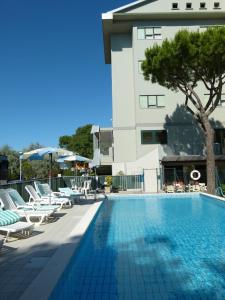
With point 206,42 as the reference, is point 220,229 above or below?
below

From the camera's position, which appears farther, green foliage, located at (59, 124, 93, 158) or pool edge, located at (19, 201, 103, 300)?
green foliage, located at (59, 124, 93, 158)

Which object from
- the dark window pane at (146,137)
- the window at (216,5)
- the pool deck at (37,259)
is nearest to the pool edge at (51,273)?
the pool deck at (37,259)

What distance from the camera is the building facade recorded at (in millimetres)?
31859

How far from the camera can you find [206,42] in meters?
21.5

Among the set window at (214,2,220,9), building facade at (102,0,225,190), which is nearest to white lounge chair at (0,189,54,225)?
building facade at (102,0,225,190)

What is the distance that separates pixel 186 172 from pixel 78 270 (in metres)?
22.7

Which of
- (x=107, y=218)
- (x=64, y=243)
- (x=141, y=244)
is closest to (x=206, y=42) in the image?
(x=107, y=218)

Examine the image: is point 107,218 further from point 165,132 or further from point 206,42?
point 165,132

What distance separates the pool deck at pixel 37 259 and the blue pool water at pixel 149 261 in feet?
0.71

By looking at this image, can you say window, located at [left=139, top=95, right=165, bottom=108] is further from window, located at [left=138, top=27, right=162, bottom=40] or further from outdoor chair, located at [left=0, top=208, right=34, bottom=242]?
outdoor chair, located at [left=0, top=208, right=34, bottom=242]

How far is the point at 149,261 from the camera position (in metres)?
7.66

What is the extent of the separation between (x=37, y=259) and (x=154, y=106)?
2656 centimetres

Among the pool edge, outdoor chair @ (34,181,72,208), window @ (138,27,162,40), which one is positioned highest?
window @ (138,27,162,40)

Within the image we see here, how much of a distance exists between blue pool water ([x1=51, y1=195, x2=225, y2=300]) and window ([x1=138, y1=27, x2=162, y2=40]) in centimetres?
2232
